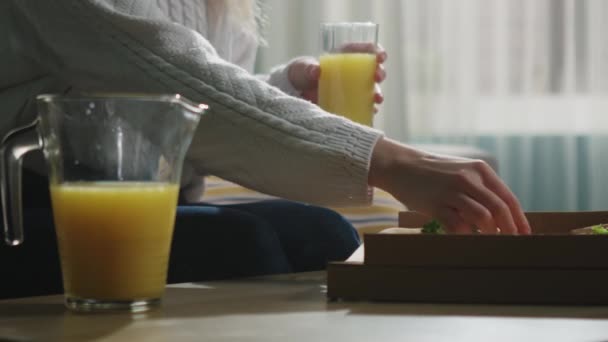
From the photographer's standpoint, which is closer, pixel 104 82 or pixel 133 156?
pixel 133 156

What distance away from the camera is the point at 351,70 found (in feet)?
5.19

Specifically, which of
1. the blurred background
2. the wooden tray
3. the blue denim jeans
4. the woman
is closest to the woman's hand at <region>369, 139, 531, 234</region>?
the woman

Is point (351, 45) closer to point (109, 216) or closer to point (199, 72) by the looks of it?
point (199, 72)

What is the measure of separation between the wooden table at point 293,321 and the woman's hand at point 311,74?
78cm

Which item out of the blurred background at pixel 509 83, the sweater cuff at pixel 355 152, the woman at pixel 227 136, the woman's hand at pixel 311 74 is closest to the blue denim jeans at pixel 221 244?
the woman at pixel 227 136

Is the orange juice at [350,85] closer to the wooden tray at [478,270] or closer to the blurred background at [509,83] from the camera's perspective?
the wooden tray at [478,270]

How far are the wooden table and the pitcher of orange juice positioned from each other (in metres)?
0.03

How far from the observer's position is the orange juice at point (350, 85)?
1566mm

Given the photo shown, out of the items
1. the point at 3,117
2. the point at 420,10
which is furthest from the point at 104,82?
the point at 420,10

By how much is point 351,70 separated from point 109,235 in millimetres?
881

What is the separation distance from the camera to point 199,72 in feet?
3.34

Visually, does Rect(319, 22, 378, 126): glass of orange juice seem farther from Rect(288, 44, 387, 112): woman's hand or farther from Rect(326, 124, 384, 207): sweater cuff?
Rect(326, 124, 384, 207): sweater cuff

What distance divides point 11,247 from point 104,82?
0.71 ft

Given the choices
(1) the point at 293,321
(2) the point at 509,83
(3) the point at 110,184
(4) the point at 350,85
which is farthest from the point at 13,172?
(2) the point at 509,83
